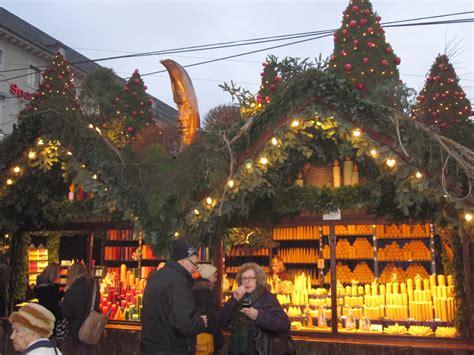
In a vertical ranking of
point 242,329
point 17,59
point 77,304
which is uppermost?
point 17,59

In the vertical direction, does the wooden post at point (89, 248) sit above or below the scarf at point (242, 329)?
above

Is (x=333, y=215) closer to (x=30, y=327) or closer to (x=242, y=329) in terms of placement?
(x=242, y=329)

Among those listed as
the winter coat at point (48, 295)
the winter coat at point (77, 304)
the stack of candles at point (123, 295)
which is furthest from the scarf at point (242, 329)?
the stack of candles at point (123, 295)

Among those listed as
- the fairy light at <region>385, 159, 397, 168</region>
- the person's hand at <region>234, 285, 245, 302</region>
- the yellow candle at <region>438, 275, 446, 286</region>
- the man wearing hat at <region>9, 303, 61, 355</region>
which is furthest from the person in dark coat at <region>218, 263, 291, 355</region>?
the yellow candle at <region>438, 275, 446, 286</region>

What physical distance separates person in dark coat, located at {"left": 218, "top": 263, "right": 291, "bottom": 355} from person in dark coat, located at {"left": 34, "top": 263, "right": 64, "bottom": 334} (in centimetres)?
325

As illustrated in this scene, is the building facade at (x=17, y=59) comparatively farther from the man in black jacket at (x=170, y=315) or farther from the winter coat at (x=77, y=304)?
the man in black jacket at (x=170, y=315)

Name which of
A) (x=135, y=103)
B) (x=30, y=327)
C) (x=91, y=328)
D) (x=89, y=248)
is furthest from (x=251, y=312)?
(x=135, y=103)

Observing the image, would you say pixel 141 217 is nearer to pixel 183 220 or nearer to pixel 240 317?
pixel 183 220

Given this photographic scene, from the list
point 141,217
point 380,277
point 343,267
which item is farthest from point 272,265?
point 141,217

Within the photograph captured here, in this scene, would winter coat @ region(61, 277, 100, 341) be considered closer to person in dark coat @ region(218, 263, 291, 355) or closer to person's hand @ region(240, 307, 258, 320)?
person in dark coat @ region(218, 263, 291, 355)

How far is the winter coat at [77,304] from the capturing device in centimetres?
596

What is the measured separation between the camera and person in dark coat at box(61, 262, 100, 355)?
5973 millimetres

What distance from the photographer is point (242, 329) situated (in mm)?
4312

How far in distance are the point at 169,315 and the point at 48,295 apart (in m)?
3.62
